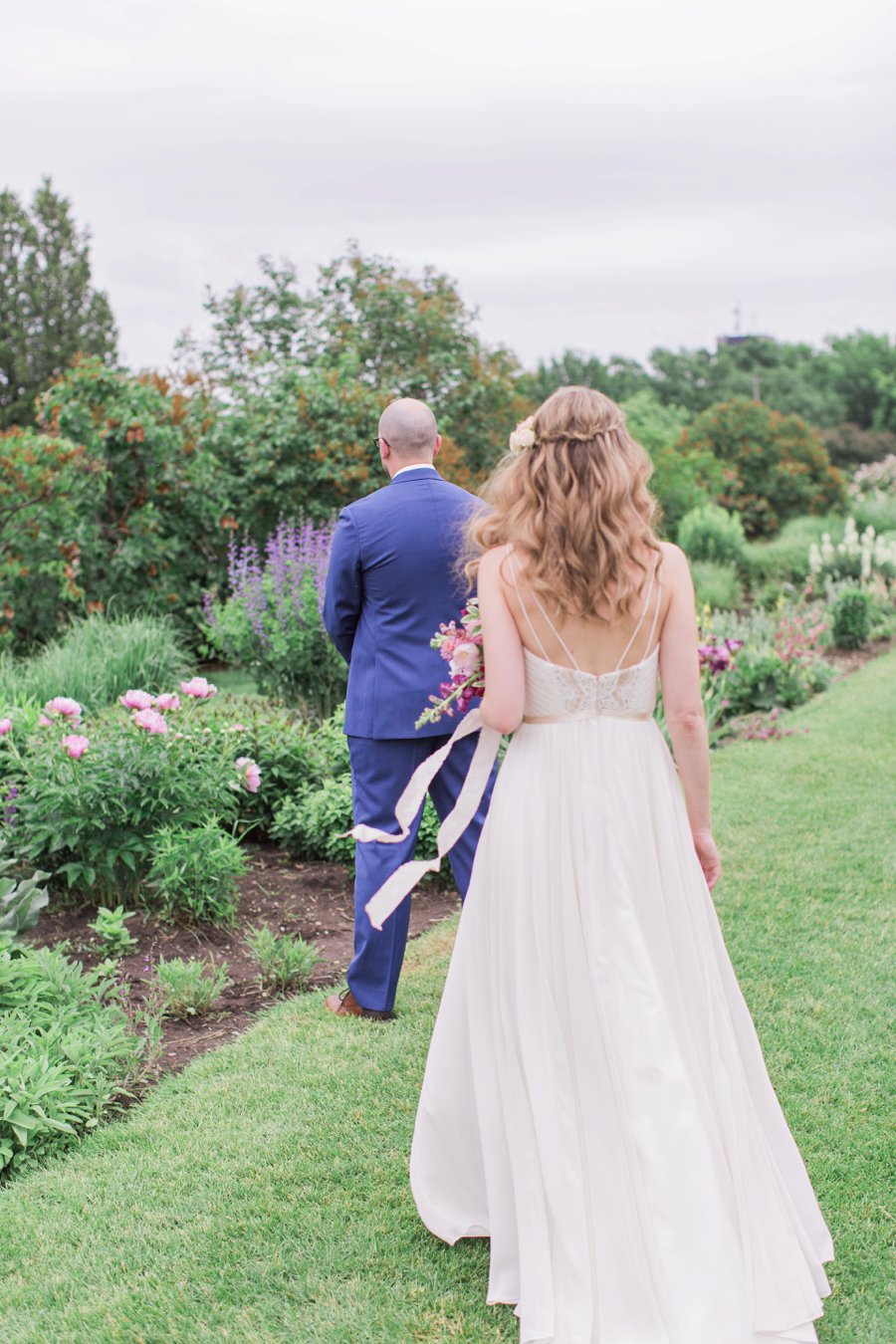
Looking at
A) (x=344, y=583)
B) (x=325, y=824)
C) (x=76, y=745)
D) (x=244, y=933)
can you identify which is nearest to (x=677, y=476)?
(x=325, y=824)

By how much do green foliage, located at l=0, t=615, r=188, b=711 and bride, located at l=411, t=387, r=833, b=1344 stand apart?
4.24 meters

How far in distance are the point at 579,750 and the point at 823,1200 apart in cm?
144

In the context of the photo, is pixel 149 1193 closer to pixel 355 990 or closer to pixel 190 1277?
pixel 190 1277

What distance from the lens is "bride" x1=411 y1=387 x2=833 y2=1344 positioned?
8.04ft

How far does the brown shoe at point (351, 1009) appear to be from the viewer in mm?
4227

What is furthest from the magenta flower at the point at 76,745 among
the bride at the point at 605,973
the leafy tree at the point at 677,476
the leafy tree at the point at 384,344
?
the leafy tree at the point at 677,476

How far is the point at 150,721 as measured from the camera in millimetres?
4902

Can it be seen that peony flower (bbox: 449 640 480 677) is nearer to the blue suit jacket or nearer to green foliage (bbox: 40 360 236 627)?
the blue suit jacket

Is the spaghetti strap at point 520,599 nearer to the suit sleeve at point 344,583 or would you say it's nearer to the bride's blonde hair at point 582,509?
the bride's blonde hair at point 582,509

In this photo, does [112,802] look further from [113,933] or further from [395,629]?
[395,629]

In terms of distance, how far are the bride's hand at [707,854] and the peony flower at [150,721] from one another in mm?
2721

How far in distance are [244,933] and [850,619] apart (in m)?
9.04

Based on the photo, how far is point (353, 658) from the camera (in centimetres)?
419

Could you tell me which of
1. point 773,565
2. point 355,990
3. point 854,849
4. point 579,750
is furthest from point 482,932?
point 773,565
